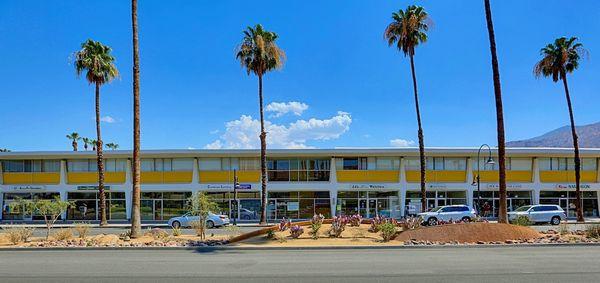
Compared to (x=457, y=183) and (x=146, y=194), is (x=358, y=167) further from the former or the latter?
(x=146, y=194)

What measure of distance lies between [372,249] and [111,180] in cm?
3133

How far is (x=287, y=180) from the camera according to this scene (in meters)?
42.8

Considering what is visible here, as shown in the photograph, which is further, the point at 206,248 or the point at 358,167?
the point at 358,167

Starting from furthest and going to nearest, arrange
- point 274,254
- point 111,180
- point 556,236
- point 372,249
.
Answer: point 111,180
point 556,236
point 372,249
point 274,254

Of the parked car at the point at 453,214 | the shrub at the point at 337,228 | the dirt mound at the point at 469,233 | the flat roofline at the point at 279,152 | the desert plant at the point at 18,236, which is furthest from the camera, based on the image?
the flat roofline at the point at 279,152

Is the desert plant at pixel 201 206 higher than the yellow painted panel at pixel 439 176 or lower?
lower

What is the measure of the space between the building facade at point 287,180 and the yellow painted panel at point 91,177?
8 cm

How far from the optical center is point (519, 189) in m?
43.5

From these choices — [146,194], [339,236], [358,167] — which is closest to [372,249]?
[339,236]

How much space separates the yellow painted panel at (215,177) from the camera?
4231cm

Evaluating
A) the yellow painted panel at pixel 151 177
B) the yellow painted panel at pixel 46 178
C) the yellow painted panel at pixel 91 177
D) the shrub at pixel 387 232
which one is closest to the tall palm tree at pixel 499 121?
the shrub at pixel 387 232

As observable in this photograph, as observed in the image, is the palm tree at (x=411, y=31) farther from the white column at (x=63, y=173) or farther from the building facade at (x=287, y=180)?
the white column at (x=63, y=173)

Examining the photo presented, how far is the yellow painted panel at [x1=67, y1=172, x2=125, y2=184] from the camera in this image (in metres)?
42.5

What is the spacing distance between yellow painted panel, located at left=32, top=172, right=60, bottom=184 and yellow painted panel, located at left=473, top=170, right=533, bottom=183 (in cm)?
3457
